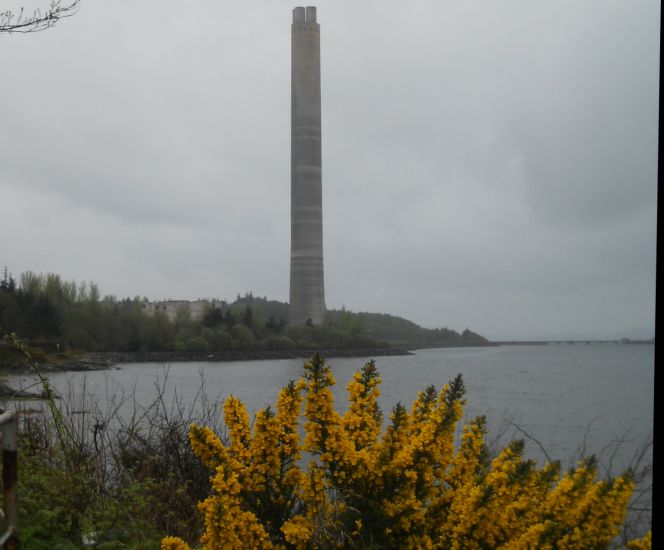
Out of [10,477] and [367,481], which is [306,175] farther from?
[10,477]

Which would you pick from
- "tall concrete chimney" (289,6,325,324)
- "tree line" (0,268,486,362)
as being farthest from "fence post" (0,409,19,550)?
"tall concrete chimney" (289,6,325,324)

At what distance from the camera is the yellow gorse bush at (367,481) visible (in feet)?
6.70

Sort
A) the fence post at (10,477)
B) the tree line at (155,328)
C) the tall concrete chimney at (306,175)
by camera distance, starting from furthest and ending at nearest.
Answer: the tall concrete chimney at (306,175) → the tree line at (155,328) → the fence post at (10,477)

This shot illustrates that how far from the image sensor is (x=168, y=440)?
14.7 ft

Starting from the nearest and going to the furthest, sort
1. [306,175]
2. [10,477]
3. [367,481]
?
[10,477]
[367,481]
[306,175]

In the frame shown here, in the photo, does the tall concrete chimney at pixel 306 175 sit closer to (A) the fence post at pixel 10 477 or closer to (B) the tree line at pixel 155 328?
(B) the tree line at pixel 155 328

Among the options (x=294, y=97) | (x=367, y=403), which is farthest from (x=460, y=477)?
(x=294, y=97)

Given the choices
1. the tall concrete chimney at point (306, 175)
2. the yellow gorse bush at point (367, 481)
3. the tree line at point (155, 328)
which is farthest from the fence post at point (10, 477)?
the tall concrete chimney at point (306, 175)

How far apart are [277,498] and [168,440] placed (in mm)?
2344

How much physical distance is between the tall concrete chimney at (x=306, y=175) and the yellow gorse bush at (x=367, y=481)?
36.5 meters

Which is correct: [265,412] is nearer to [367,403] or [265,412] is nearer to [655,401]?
[367,403]

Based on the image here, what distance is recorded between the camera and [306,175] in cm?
4184

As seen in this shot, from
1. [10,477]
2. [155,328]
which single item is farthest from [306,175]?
[10,477]

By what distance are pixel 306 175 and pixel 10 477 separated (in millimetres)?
40331
